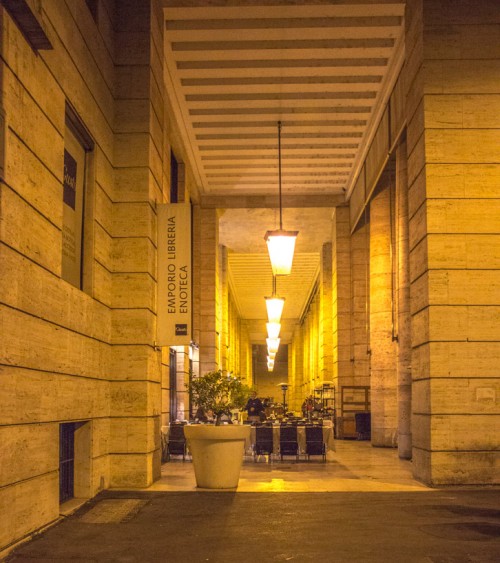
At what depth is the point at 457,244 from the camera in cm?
1035

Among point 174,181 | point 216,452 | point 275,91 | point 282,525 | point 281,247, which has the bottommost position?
point 282,525

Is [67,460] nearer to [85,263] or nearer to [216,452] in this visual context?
[216,452]

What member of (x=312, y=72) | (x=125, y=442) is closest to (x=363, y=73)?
(x=312, y=72)

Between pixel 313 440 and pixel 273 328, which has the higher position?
pixel 273 328

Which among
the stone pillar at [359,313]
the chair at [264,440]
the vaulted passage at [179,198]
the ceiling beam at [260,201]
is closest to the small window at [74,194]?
the vaulted passage at [179,198]

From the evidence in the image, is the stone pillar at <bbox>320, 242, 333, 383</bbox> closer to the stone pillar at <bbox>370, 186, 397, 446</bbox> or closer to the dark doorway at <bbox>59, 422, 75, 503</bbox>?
the stone pillar at <bbox>370, 186, 397, 446</bbox>

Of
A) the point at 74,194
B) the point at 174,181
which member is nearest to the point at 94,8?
the point at 74,194

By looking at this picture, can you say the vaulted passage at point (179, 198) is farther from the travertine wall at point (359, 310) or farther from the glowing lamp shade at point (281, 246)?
the travertine wall at point (359, 310)

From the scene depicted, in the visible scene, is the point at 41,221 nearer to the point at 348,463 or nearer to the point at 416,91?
the point at 416,91

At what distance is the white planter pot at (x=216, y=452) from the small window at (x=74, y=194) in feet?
8.28

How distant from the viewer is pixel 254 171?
66.1 ft

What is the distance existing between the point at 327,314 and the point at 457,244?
16.0 metres

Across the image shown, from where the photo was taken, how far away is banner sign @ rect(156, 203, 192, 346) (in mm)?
10922

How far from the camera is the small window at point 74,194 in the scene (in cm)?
867
